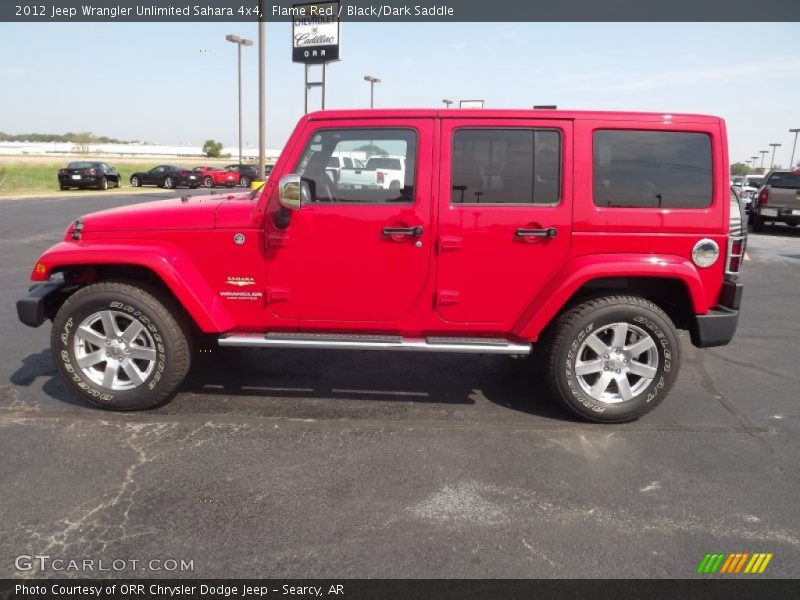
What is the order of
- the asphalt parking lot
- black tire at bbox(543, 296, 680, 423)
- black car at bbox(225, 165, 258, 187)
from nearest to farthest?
the asphalt parking lot → black tire at bbox(543, 296, 680, 423) → black car at bbox(225, 165, 258, 187)

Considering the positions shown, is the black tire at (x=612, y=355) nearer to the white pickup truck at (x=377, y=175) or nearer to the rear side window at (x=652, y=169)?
the rear side window at (x=652, y=169)

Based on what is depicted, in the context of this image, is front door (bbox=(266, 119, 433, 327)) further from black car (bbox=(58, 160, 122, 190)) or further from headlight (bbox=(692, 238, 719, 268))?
black car (bbox=(58, 160, 122, 190))

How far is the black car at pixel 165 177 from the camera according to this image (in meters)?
32.7

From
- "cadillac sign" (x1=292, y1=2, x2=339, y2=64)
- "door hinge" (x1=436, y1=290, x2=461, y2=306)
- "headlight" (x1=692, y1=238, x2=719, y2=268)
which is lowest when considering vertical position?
"door hinge" (x1=436, y1=290, x2=461, y2=306)

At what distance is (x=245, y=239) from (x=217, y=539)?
1.93m

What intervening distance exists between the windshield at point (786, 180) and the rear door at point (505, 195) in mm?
14951

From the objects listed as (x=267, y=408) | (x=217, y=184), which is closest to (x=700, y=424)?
(x=267, y=408)

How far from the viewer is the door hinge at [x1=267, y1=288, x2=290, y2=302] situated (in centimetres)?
396

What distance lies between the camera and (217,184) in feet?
114

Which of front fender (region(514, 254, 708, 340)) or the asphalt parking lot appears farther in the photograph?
front fender (region(514, 254, 708, 340))

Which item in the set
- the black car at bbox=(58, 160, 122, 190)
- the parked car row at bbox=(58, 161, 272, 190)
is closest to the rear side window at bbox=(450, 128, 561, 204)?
the parked car row at bbox=(58, 161, 272, 190)

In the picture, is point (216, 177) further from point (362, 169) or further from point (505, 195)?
point (505, 195)

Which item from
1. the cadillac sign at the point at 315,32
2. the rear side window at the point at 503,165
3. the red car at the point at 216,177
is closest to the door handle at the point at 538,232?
the rear side window at the point at 503,165
